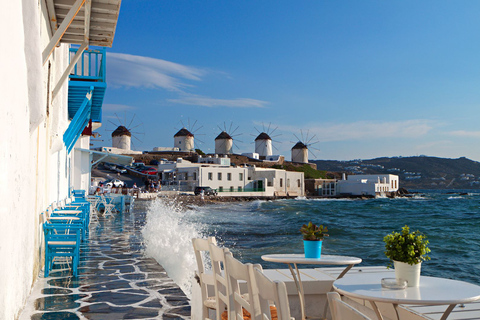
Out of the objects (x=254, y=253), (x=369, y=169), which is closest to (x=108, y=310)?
(x=254, y=253)

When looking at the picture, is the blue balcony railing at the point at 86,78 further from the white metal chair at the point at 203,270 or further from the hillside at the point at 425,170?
the hillside at the point at 425,170

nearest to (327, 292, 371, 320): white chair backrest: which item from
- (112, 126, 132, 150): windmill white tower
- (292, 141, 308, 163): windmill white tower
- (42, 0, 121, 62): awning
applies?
(42, 0, 121, 62): awning

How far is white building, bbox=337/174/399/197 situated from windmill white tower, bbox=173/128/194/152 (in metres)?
30.5

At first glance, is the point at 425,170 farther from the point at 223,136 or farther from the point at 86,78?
the point at 86,78

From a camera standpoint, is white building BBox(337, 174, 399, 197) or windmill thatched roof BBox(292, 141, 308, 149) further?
windmill thatched roof BBox(292, 141, 308, 149)

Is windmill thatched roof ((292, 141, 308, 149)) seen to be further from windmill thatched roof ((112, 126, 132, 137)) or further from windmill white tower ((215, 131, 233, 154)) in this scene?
windmill thatched roof ((112, 126, 132, 137))

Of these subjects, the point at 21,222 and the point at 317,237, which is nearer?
the point at 317,237

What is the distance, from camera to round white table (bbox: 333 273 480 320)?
233 centimetres

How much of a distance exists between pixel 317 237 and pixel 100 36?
16.3 ft

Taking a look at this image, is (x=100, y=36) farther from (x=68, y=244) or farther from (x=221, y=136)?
(x=221, y=136)

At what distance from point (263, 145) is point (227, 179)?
4250cm

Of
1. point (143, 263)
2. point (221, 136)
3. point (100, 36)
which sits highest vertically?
point (221, 136)

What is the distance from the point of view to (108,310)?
4.72m

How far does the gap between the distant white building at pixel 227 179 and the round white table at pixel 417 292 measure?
159 feet
